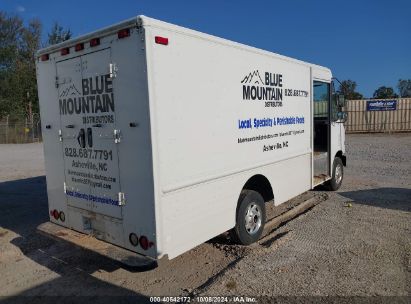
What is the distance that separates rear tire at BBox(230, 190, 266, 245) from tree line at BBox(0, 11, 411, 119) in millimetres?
38418

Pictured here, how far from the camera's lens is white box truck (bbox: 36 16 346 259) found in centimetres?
391

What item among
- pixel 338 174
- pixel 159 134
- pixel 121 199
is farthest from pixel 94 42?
pixel 338 174

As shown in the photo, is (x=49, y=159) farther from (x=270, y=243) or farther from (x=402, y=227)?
(x=402, y=227)

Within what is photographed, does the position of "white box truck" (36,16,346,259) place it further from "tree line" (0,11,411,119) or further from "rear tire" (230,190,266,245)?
"tree line" (0,11,411,119)

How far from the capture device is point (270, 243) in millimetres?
5477

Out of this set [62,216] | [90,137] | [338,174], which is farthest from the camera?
[338,174]

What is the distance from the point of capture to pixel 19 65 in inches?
1678

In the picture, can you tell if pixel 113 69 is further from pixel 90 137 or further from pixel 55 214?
pixel 55 214

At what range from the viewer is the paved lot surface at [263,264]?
13.8 feet

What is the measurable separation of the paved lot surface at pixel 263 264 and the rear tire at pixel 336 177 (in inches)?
49.4

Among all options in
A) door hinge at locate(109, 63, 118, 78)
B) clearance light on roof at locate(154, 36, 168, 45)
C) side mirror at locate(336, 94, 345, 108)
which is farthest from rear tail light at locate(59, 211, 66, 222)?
side mirror at locate(336, 94, 345, 108)

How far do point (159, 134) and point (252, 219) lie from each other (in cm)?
229

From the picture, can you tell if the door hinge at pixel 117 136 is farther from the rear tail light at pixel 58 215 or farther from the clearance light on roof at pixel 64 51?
the rear tail light at pixel 58 215

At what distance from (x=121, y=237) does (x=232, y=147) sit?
5.76 feet
